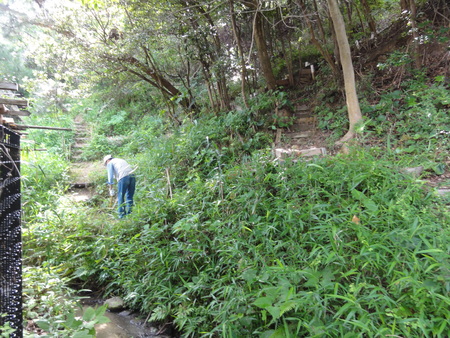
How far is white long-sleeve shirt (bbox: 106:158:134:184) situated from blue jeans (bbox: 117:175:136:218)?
0.09 meters

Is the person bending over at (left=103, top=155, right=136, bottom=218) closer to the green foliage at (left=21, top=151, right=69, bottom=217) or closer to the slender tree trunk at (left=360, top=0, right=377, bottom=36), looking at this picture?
the green foliage at (left=21, top=151, right=69, bottom=217)

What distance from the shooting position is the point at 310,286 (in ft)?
7.40

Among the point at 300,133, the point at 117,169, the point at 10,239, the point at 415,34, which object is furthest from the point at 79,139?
the point at 415,34

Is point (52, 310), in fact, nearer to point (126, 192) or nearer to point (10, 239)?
point (10, 239)

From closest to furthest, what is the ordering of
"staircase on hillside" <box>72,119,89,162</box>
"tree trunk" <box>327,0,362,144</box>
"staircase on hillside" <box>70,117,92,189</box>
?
1. "tree trunk" <box>327,0,362,144</box>
2. "staircase on hillside" <box>70,117,92,189</box>
3. "staircase on hillside" <box>72,119,89,162</box>

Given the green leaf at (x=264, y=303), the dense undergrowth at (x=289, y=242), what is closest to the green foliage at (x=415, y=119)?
the dense undergrowth at (x=289, y=242)

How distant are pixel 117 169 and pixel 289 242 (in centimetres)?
407

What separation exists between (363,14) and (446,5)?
1.95 m

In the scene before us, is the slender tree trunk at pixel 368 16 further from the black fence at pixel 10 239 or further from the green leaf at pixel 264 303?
the black fence at pixel 10 239

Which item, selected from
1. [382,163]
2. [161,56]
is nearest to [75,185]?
[161,56]

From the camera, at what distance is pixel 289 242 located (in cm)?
279

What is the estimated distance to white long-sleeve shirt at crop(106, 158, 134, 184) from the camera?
5.47m

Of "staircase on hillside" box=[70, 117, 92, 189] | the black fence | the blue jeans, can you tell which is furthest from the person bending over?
the black fence

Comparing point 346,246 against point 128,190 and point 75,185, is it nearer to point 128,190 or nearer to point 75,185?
point 128,190
